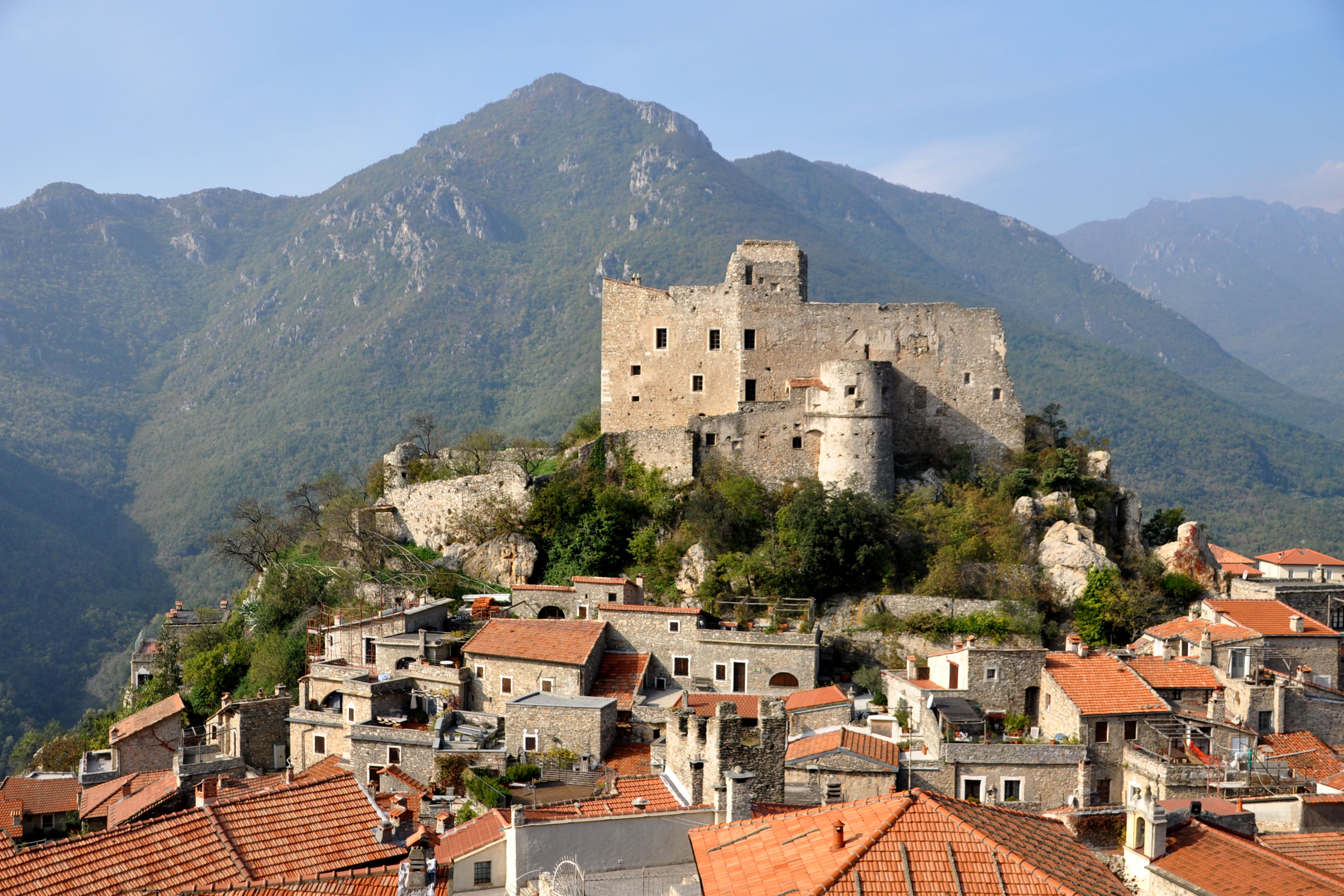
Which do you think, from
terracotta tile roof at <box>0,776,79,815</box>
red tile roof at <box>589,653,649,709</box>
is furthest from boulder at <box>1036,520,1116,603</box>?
terracotta tile roof at <box>0,776,79,815</box>

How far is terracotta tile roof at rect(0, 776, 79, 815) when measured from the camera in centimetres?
3119

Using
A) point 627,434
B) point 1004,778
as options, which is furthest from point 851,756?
point 627,434

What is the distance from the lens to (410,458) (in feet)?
150

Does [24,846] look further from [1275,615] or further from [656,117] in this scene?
[656,117]

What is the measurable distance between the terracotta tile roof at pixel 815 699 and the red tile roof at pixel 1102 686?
530 cm

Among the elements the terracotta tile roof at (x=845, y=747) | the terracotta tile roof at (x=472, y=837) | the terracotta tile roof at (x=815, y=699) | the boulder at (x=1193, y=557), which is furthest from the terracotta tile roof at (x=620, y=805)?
the boulder at (x=1193, y=557)

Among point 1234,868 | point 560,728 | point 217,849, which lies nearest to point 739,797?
point 1234,868

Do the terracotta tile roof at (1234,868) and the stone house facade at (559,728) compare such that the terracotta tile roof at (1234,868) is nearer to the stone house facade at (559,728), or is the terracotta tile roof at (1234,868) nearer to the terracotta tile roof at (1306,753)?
the terracotta tile roof at (1306,753)

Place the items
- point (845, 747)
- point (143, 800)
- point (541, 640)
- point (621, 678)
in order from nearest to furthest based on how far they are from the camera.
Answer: point (845, 747)
point (143, 800)
point (621, 678)
point (541, 640)

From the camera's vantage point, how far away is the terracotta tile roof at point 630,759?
24.9 meters

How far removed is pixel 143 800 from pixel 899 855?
21147mm

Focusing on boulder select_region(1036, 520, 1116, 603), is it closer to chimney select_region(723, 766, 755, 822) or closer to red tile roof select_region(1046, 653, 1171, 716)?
red tile roof select_region(1046, 653, 1171, 716)

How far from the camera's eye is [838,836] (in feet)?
42.9

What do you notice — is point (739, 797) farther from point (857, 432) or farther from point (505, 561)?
point (857, 432)
